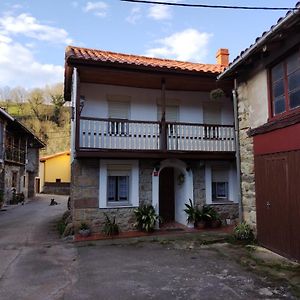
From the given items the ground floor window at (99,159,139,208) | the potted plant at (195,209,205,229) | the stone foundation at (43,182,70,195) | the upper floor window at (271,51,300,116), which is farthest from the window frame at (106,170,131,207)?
the stone foundation at (43,182,70,195)

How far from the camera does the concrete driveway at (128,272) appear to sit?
16.3ft

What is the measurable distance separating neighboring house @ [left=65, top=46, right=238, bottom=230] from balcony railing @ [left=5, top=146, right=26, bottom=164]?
11.8 meters

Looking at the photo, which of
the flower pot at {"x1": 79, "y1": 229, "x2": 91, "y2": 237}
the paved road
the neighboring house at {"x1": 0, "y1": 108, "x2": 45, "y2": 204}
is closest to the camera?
the paved road

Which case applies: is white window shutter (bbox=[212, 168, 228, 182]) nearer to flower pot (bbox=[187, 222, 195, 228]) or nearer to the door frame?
the door frame

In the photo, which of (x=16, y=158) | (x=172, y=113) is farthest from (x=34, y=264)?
(x=16, y=158)

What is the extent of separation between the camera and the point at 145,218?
10055 mm

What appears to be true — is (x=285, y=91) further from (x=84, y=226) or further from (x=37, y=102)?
(x=37, y=102)

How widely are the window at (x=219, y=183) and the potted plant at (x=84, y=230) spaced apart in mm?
4730

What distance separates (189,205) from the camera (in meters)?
11.1

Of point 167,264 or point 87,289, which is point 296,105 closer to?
point 167,264

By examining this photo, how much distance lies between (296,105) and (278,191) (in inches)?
72.7

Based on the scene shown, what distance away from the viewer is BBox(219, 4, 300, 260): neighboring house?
642 centimetres

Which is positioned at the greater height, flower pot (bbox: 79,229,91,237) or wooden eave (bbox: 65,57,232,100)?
wooden eave (bbox: 65,57,232,100)

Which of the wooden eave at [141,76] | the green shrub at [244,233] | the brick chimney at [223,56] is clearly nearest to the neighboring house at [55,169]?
the brick chimney at [223,56]
